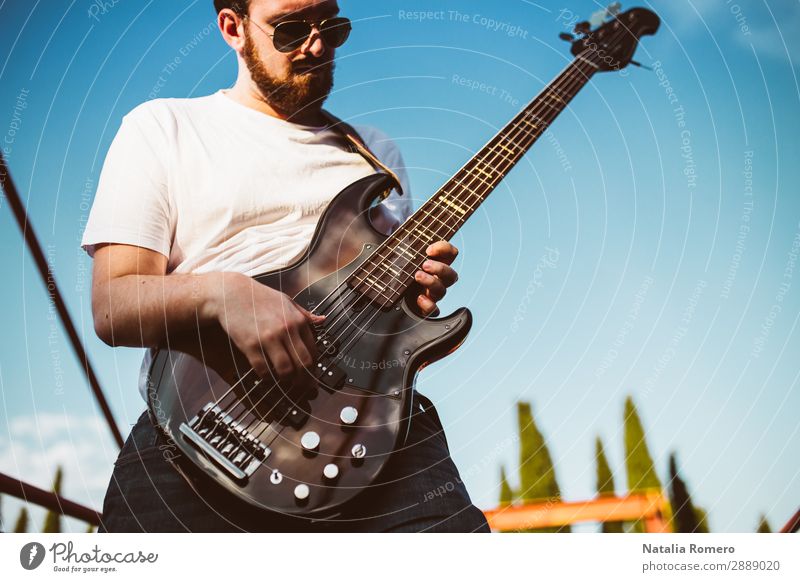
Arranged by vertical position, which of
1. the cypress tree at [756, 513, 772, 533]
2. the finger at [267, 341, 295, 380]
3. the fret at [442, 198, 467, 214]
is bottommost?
the cypress tree at [756, 513, 772, 533]

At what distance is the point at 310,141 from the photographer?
1.12 metres

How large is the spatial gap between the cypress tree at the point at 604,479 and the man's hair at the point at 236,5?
0.90m

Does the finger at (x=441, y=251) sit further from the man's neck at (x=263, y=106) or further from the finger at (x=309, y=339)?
the man's neck at (x=263, y=106)

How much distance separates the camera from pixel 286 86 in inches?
44.6

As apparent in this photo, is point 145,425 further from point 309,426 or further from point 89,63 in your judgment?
point 89,63

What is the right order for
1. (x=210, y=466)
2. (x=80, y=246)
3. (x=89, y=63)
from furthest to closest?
(x=89, y=63), (x=80, y=246), (x=210, y=466)

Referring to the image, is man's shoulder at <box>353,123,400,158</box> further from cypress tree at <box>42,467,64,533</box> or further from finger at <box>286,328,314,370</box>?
cypress tree at <box>42,467,64,533</box>

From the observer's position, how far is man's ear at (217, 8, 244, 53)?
3.82ft

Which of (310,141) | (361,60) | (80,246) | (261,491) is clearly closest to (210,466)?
(261,491)

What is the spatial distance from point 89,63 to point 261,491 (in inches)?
32.3

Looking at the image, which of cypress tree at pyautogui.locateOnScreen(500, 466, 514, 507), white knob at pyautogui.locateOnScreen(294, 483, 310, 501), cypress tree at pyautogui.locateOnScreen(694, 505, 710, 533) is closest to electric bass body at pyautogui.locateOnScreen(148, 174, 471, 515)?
white knob at pyautogui.locateOnScreen(294, 483, 310, 501)

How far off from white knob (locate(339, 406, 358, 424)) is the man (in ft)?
0.23

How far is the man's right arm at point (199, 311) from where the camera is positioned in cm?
87
